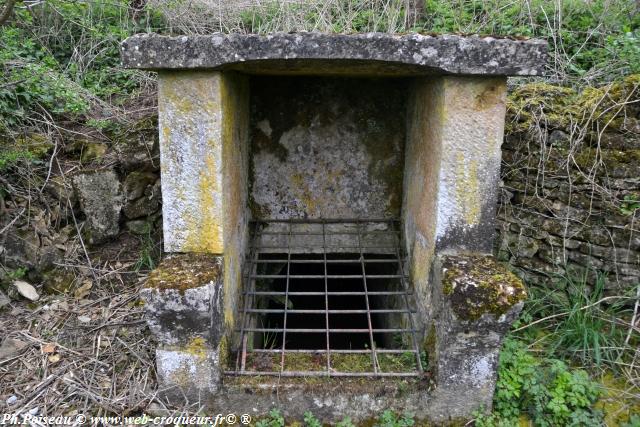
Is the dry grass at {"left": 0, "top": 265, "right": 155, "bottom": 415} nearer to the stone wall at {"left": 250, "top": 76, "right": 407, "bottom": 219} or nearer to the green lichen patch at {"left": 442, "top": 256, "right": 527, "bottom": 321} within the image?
the stone wall at {"left": 250, "top": 76, "right": 407, "bottom": 219}

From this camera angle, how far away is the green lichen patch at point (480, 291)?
6.47 ft

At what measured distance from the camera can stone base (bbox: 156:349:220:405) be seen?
2074mm

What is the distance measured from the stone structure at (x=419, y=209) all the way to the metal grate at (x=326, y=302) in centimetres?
11

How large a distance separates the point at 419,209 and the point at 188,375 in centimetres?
143

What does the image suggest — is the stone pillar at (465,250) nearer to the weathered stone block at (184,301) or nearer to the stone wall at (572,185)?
the stone wall at (572,185)

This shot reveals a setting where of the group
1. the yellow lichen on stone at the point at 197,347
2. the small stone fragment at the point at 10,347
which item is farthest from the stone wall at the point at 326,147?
the small stone fragment at the point at 10,347

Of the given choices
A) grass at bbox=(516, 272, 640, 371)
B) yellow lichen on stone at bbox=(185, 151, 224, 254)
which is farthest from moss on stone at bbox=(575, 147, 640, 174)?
yellow lichen on stone at bbox=(185, 151, 224, 254)

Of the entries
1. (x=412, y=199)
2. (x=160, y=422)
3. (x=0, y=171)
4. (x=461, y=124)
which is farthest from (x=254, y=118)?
(x=160, y=422)

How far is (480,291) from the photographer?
2.00 m

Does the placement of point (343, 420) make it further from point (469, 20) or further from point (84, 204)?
point (469, 20)

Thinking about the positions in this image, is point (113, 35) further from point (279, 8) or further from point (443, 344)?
point (443, 344)

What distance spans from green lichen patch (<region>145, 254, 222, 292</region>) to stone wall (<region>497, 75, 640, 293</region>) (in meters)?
1.83

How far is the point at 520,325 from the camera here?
2635mm

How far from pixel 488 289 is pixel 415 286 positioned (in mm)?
621
